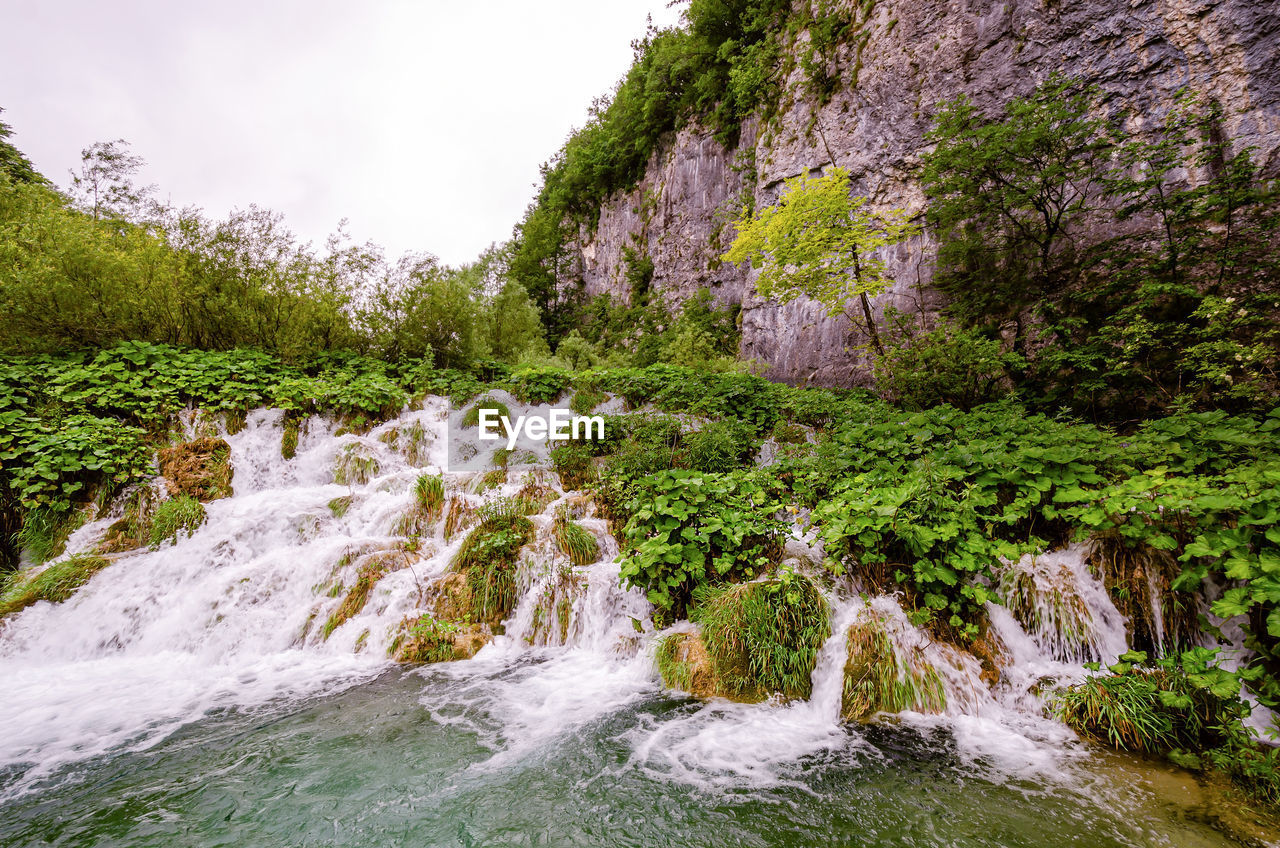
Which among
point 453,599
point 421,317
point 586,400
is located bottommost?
point 453,599

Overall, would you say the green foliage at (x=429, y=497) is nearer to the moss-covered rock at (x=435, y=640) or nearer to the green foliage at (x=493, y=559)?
the green foliage at (x=493, y=559)

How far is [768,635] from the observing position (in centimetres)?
381

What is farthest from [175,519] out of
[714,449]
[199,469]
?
[714,449]

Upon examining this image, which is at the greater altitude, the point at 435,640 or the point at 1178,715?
the point at 1178,715

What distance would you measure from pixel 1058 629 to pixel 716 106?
Result: 21.5m

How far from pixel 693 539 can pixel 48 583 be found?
721 centimetres

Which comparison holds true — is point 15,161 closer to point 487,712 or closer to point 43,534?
point 43,534

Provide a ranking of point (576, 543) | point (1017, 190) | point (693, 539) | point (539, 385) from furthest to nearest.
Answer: point (539, 385), point (1017, 190), point (576, 543), point (693, 539)

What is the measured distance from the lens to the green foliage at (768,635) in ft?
12.1

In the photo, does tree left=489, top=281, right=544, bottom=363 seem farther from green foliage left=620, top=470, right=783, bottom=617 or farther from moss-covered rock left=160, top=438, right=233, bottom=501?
green foliage left=620, top=470, right=783, bottom=617

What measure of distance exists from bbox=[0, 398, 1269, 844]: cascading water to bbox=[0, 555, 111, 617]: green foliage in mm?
141

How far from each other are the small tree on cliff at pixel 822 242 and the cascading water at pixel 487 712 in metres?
6.26

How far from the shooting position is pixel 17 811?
2.59m

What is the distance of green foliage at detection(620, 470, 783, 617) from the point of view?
4.32 meters
